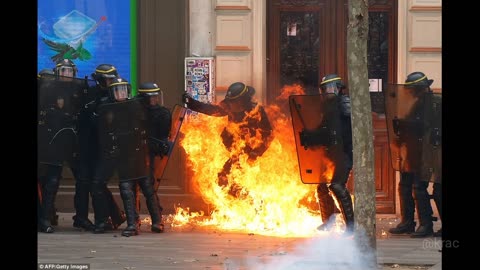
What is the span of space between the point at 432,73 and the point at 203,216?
3777mm

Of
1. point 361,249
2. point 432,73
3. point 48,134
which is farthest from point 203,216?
point 361,249

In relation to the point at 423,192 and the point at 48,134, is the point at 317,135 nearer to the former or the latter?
the point at 423,192

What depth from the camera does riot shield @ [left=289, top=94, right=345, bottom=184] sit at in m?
11.7

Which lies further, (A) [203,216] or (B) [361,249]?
(A) [203,216]

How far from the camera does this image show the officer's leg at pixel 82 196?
12477mm

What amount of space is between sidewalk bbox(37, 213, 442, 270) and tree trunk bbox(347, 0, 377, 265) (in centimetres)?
30

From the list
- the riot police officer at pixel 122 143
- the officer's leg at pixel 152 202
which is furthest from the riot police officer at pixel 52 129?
the officer's leg at pixel 152 202

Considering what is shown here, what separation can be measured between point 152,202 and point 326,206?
2140mm

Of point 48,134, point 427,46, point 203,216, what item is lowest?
point 203,216

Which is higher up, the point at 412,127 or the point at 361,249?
the point at 412,127

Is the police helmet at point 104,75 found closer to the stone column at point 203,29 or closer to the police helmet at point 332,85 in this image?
the stone column at point 203,29

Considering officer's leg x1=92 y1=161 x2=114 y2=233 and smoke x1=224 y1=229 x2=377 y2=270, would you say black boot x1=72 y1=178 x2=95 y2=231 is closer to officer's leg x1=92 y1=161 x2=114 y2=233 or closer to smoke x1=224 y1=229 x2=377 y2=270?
officer's leg x1=92 y1=161 x2=114 y2=233

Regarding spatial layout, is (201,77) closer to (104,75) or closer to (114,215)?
(104,75)

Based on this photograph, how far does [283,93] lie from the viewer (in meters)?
14.1
